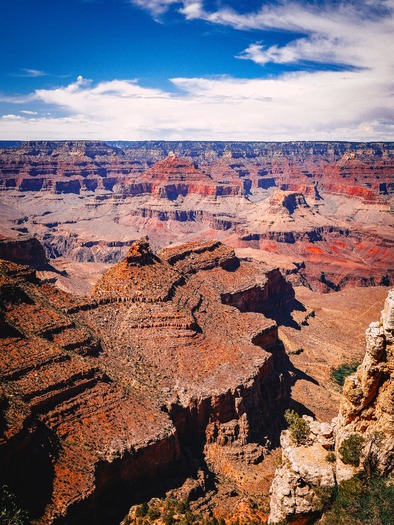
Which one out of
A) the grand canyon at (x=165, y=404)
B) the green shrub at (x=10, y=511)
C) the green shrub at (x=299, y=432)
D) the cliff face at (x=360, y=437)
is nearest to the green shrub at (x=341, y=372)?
the grand canyon at (x=165, y=404)

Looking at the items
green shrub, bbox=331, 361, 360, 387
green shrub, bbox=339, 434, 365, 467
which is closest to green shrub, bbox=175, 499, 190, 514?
green shrub, bbox=339, 434, 365, 467

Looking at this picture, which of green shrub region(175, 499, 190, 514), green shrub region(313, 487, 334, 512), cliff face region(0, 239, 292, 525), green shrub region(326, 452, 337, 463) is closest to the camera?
green shrub region(313, 487, 334, 512)

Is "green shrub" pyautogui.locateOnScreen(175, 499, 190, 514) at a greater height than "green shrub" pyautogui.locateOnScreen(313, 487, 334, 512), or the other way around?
"green shrub" pyautogui.locateOnScreen(313, 487, 334, 512)

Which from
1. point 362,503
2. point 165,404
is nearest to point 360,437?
point 362,503

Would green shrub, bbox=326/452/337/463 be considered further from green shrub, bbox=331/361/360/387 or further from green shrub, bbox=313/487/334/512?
green shrub, bbox=331/361/360/387

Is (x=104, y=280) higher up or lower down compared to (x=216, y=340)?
higher up

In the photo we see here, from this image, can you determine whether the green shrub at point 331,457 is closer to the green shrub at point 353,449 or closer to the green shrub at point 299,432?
the green shrub at point 353,449

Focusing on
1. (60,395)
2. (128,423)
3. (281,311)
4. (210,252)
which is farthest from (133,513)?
(281,311)

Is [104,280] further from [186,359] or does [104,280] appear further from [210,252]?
[210,252]
